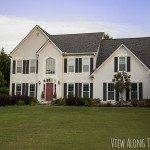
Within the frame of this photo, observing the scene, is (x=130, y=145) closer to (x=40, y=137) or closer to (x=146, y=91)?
(x=40, y=137)

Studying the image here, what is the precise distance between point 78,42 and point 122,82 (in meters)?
9.31

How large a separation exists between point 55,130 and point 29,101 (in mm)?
18370

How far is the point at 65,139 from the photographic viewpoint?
15664 millimetres

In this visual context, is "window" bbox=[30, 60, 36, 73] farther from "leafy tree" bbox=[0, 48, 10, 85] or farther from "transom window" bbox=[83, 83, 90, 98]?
"leafy tree" bbox=[0, 48, 10, 85]

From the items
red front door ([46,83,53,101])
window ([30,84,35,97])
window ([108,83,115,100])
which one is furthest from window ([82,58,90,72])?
window ([30,84,35,97])

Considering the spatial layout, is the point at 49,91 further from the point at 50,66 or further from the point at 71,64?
the point at 71,64

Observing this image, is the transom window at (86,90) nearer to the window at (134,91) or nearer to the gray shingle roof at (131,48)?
the gray shingle roof at (131,48)

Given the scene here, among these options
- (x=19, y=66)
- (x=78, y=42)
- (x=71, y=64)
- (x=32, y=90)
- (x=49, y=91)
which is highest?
(x=78, y=42)

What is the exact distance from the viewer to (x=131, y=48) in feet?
130

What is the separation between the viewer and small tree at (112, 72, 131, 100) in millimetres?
35481

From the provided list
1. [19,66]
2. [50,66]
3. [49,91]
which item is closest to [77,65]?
[50,66]

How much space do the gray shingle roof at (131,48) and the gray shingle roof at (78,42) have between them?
109 centimetres

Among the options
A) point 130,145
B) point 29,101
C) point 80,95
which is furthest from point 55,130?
point 80,95

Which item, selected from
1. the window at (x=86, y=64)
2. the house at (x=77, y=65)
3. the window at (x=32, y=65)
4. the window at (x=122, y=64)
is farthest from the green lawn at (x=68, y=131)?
the window at (x=32, y=65)
